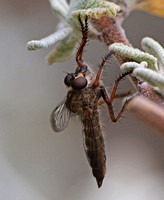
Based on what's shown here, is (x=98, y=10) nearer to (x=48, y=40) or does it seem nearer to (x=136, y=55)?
(x=136, y=55)

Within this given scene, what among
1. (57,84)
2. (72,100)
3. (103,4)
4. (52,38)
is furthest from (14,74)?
(103,4)

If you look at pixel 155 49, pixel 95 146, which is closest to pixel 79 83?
pixel 95 146

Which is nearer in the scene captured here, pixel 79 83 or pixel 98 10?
pixel 98 10

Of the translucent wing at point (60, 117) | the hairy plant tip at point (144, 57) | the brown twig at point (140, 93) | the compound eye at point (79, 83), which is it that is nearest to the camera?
the brown twig at point (140, 93)

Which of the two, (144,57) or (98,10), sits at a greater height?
(98,10)

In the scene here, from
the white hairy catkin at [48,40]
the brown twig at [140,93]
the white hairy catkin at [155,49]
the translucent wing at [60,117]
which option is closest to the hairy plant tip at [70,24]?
the white hairy catkin at [48,40]

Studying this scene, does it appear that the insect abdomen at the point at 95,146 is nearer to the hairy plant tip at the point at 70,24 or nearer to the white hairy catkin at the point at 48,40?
the hairy plant tip at the point at 70,24

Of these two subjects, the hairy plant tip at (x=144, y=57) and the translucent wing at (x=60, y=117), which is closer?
the hairy plant tip at (x=144, y=57)
